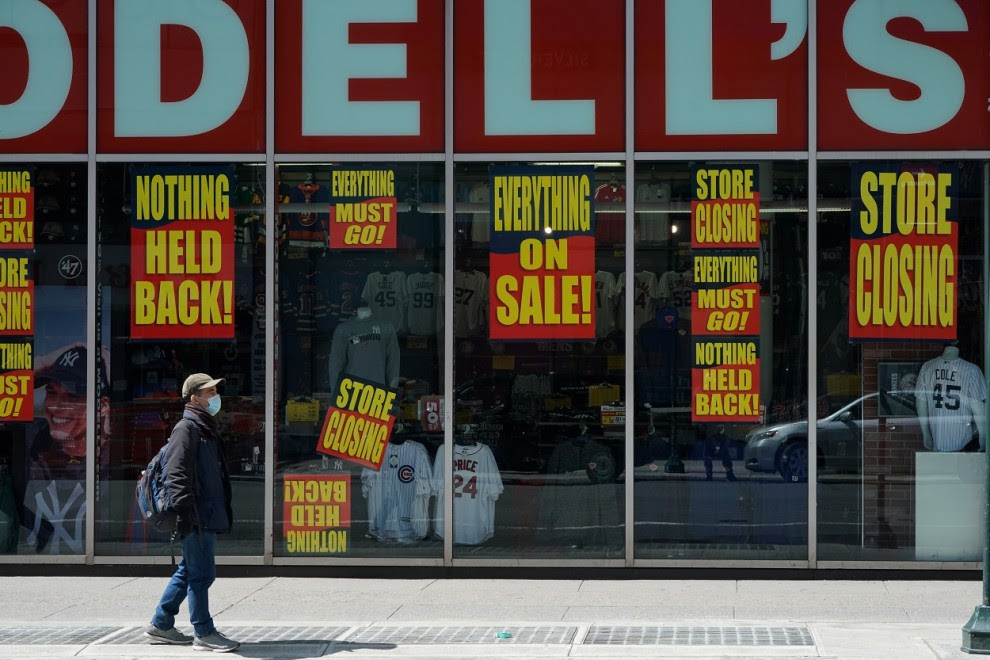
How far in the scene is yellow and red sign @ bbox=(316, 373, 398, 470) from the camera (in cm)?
1109

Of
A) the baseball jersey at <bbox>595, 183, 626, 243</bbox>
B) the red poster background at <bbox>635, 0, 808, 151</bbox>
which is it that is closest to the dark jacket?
the baseball jersey at <bbox>595, 183, 626, 243</bbox>

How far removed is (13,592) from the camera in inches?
412

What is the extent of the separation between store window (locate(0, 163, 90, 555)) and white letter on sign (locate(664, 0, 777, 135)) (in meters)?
5.30

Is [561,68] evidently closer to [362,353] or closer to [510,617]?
[362,353]

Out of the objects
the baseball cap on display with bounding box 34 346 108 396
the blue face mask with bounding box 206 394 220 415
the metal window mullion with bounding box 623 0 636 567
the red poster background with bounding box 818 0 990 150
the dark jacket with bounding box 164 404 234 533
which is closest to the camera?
the dark jacket with bounding box 164 404 234 533

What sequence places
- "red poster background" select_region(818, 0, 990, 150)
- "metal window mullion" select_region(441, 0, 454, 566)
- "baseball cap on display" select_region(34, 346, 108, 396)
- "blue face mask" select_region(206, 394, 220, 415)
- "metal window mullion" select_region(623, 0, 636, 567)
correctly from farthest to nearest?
"baseball cap on display" select_region(34, 346, 108, 396) < "metal window mullion" select_region(441, 0, 454, 566) < "metal window mullion" select_region(623, 0, 636, 567) < "red poster background" select_region(818, 0, 990, 150) < "blue face mask" select_region(206, 394, 220, 415)

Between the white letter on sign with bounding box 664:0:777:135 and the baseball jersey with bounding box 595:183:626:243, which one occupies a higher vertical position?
the white letter on sign with bounding box 664:0:777:135

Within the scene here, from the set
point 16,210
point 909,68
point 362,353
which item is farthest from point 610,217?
point 16,210

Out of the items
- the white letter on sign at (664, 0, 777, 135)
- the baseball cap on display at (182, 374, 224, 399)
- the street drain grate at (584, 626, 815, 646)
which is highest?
the white letter on sign at (664, 0, 777, 135)

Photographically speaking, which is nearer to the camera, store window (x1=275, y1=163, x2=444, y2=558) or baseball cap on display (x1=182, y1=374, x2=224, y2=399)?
baseball cap on display (x1=182, y1=374, x2=224, y2=399)

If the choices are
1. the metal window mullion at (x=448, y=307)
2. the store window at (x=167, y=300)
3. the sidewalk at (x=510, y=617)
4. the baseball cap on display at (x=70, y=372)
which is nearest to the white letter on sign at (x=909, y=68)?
the metal window mullion at (x=448, y=307)

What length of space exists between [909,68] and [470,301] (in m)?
4.30

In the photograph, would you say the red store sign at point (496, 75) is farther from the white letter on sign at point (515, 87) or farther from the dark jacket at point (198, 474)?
the dark jacket at point (198, 474)

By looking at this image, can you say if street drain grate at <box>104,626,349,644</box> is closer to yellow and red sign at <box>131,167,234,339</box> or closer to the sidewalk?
the sidewalk
